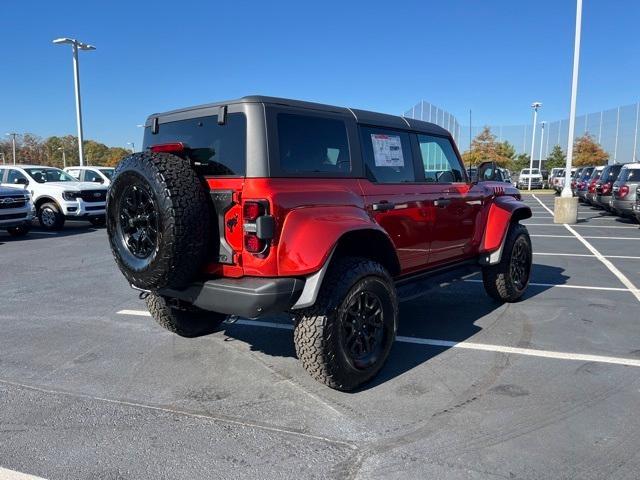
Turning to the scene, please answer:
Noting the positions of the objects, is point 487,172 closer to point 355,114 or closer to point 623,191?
point 355,114

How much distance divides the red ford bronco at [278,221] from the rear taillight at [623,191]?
13.2 metres

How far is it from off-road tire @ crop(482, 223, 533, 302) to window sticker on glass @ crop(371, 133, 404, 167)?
1.96 metres

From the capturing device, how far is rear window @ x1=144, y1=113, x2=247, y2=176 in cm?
347

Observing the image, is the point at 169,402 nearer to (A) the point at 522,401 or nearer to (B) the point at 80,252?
(A) the point at 522,401

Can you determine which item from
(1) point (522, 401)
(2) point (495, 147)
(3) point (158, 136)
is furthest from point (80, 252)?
(2) point (495, 147)

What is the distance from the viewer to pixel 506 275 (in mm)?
5781

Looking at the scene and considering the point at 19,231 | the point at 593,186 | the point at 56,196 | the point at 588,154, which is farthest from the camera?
the point at 588,154

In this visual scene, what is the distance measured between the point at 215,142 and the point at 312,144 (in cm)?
71

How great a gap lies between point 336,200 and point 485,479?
2016 millimetres

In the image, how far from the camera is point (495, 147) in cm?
5512

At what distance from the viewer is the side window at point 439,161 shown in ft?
16.5

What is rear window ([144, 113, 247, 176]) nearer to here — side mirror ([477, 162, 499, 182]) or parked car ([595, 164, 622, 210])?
side mirror ([477, 162, 499, 182])

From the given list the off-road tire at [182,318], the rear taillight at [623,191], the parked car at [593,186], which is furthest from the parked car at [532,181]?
the off-road tire at [182,318]

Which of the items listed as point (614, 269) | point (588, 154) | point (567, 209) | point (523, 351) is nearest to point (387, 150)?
A: point (523, 351)
